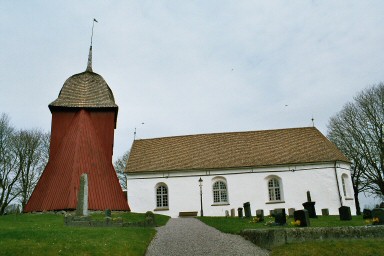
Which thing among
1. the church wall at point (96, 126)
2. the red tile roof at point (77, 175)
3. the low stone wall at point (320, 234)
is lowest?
the low stone wall at point (320, 234)

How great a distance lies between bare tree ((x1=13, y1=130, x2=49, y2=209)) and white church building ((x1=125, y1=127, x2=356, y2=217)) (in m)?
12.2

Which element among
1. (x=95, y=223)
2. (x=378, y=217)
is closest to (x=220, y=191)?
(x=95, y=223)

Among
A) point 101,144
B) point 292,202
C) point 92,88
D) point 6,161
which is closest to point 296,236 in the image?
point 292,202

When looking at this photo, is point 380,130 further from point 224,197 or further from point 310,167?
point 224,197

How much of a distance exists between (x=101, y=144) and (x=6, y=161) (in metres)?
11.8

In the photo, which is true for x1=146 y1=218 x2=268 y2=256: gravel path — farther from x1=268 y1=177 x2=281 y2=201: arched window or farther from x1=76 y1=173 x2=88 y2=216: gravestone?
x1=268 y1=177 x2=281 y2=201: arched window

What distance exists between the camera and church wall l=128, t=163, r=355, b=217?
87.2ft

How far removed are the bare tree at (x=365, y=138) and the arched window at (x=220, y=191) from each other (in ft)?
39.3

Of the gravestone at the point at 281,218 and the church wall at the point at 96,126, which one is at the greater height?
the church wall at the point at 96,126

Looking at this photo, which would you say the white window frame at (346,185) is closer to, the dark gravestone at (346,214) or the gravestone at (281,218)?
the dark gravestone at (346,214)

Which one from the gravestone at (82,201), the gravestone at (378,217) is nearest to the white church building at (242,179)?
the gravestone at (82,201)

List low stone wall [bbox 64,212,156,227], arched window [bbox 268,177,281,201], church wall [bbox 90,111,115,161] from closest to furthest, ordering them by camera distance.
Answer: low stone wall [bbox 64,212,156,227], church wall [bbox 90,111,115,161], arched window [bbox 268,177,281,201]

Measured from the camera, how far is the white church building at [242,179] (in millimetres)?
26734

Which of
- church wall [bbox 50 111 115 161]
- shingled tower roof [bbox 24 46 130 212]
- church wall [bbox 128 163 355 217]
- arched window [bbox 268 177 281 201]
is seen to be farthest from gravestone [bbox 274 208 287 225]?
church wall [bbox 50 111 115 161]
